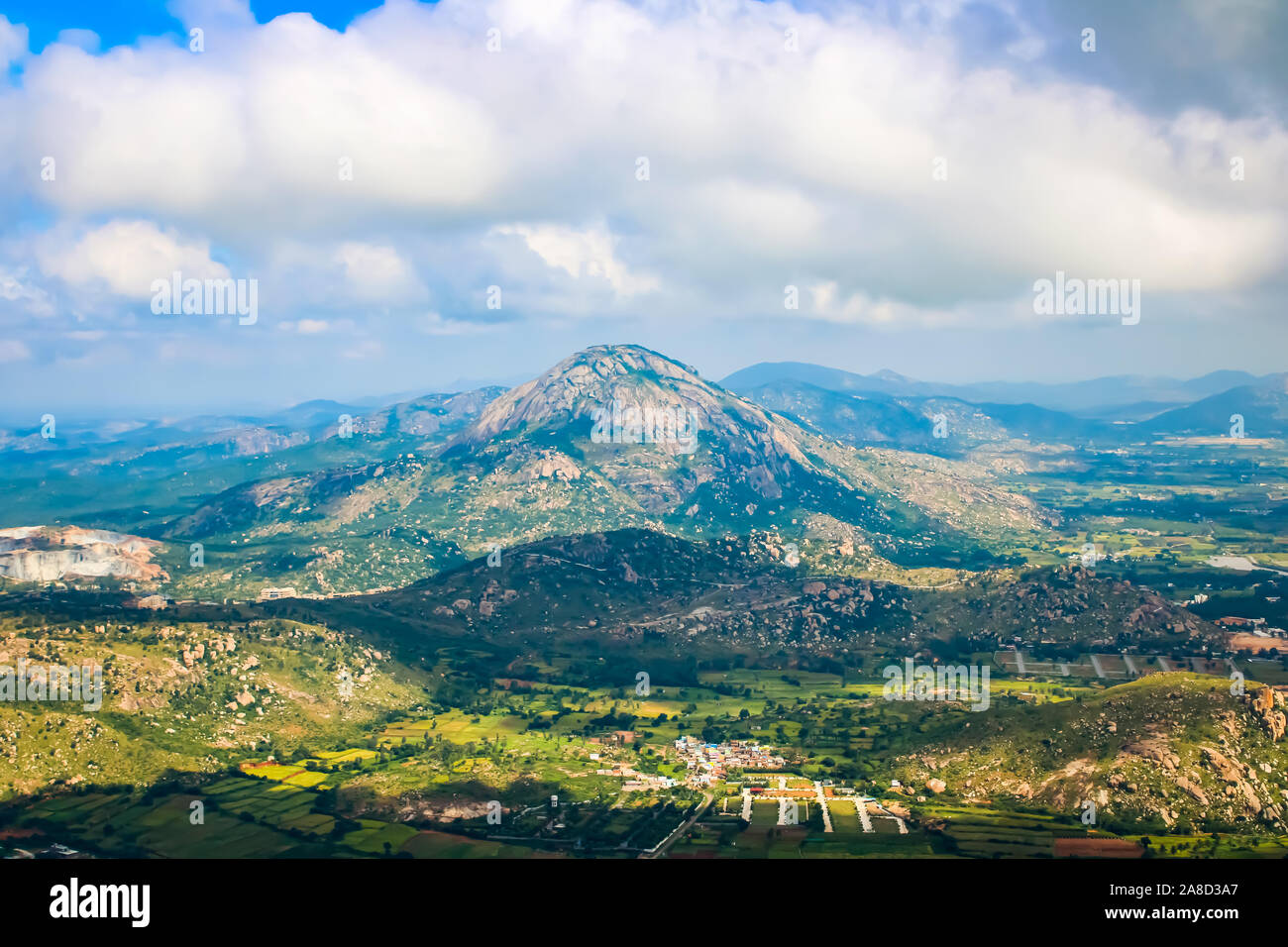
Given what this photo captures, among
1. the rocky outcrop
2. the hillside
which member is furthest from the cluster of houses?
the rocky outcrop

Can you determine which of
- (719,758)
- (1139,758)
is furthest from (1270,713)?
(719,758)

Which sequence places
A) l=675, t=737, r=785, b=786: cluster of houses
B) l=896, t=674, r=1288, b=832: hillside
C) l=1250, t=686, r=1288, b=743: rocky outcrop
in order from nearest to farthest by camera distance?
l=896, t=674, r=1288, b=832: hillside
l=1250, t=686, r=1288, b=743: rocky outcrop
l=675, t=737, r=785, b=786: cluster of houses

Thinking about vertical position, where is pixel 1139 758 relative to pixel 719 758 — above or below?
above

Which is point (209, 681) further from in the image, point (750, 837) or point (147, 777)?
point (750, 837)

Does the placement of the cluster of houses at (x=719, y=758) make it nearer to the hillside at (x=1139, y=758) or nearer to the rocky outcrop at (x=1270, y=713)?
the hillside at (x=1139, y=758)

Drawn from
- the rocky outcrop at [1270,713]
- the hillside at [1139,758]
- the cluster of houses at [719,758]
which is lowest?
the cluster of houses at [719,758]

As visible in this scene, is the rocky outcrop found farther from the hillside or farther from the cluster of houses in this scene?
the cluster of houses

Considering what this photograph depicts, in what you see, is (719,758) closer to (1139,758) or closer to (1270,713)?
(1139,758)

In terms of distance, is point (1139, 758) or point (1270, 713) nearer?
point (1139, 758)

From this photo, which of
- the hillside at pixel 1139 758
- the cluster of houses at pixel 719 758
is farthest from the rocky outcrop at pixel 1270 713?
the cluster of houses at pixel 719 758
